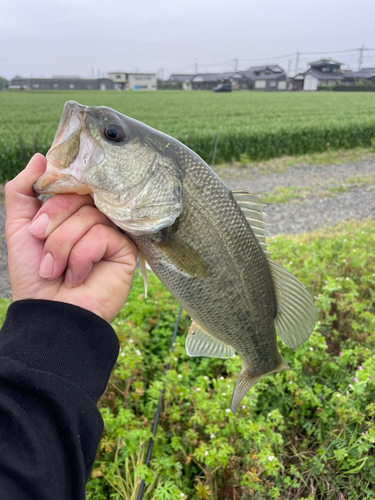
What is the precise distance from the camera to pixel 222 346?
1.84 meters

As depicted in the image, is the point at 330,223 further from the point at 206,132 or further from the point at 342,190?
the point at 206,132

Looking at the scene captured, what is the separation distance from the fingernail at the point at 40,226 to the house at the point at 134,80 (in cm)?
8931

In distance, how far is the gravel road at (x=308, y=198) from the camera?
7.39 m

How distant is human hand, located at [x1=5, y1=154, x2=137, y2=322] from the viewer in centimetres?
130

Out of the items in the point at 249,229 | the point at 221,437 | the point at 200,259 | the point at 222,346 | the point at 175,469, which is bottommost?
the point at 175,469

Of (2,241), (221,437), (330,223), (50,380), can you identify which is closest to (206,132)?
(330,223)

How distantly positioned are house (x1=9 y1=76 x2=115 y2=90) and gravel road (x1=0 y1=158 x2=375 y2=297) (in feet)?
202

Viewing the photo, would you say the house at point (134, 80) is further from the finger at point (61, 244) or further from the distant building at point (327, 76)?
the finger at point (61, 244)

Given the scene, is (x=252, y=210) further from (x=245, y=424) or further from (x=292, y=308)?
Answer: (x=245, y=424)

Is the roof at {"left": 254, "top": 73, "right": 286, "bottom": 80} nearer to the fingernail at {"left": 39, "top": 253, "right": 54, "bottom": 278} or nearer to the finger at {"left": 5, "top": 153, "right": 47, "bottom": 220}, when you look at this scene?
the finger at {"left": 5, "top": 153, "right": 47, "bottom": 220}

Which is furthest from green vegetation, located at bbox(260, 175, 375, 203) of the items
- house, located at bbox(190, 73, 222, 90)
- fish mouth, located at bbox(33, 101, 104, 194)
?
house, located at bbox(190, 73, 222, 90)

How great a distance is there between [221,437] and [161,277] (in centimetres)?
138

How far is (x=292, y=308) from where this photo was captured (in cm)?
173

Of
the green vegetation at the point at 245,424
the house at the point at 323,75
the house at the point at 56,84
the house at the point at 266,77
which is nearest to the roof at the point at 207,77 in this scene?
the house at the point at 266,77
